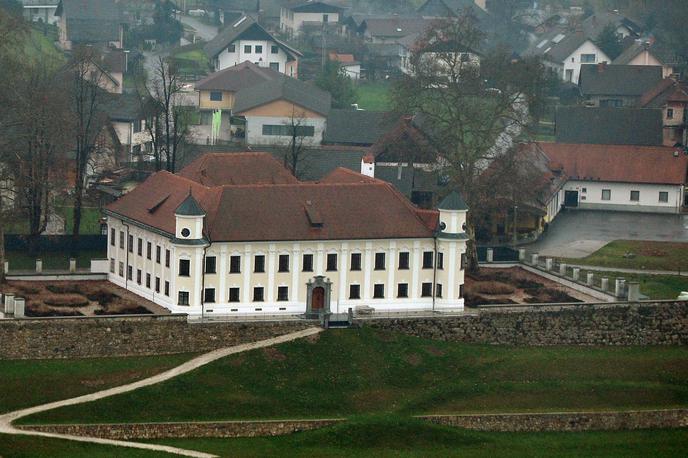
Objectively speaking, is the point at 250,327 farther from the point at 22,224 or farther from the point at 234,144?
the point at 234,144

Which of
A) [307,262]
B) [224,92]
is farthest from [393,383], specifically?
[224,92]

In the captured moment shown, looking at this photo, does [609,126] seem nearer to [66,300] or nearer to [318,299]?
[318,299]

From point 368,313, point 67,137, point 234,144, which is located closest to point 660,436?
point 368,313

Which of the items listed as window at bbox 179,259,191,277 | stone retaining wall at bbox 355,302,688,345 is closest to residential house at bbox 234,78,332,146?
stone retaining wall at bbox 355,302,688,345

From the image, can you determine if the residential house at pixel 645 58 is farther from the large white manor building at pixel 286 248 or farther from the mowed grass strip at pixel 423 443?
the mowed grass strip at pixel 423 443

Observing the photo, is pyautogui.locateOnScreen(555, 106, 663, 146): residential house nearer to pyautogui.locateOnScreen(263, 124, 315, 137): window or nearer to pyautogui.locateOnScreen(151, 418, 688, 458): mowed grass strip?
pyautogui.locateOnScreen(263, 124, 315, 137): window

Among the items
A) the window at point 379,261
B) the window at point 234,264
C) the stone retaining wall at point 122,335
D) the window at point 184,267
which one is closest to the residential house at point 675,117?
the window at point 379,261
